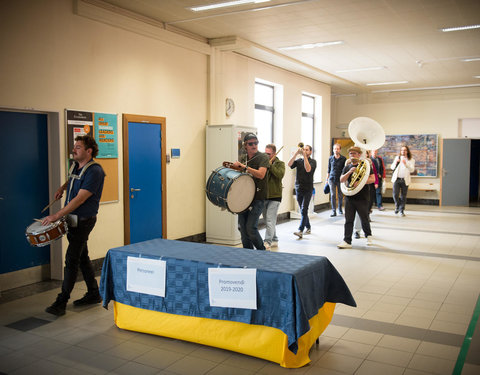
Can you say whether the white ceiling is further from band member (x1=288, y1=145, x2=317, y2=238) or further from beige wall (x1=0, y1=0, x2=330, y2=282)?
band member (x1=288, y1=145, x2=317, y2=238)

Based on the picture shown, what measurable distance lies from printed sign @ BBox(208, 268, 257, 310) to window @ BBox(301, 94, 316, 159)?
8.91 meters

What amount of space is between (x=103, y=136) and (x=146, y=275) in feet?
9.19

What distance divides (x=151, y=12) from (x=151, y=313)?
14.0 feet

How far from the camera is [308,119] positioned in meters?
12.2

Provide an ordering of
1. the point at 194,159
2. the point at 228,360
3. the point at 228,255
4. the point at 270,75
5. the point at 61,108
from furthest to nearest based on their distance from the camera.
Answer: the point at 270,75 < the point at 194,159 < the point at 61,108 < the point at 228,255 < the point at 228,360

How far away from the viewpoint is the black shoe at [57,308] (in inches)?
166

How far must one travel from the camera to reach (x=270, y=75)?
966 cm

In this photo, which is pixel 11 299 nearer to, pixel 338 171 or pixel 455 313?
pixel 455 313

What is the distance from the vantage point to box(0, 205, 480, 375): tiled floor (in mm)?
3201

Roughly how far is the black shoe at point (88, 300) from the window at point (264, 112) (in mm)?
5816

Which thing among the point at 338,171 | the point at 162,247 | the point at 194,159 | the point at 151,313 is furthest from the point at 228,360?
the point at 338,171

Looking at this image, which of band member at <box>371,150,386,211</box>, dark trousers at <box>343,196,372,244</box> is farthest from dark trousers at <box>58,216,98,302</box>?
band member at <box>371,150,386,211</box>

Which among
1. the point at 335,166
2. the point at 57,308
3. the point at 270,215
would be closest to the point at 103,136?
the point at 57,308

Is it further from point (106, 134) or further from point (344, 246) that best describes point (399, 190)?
point (106, 134)
